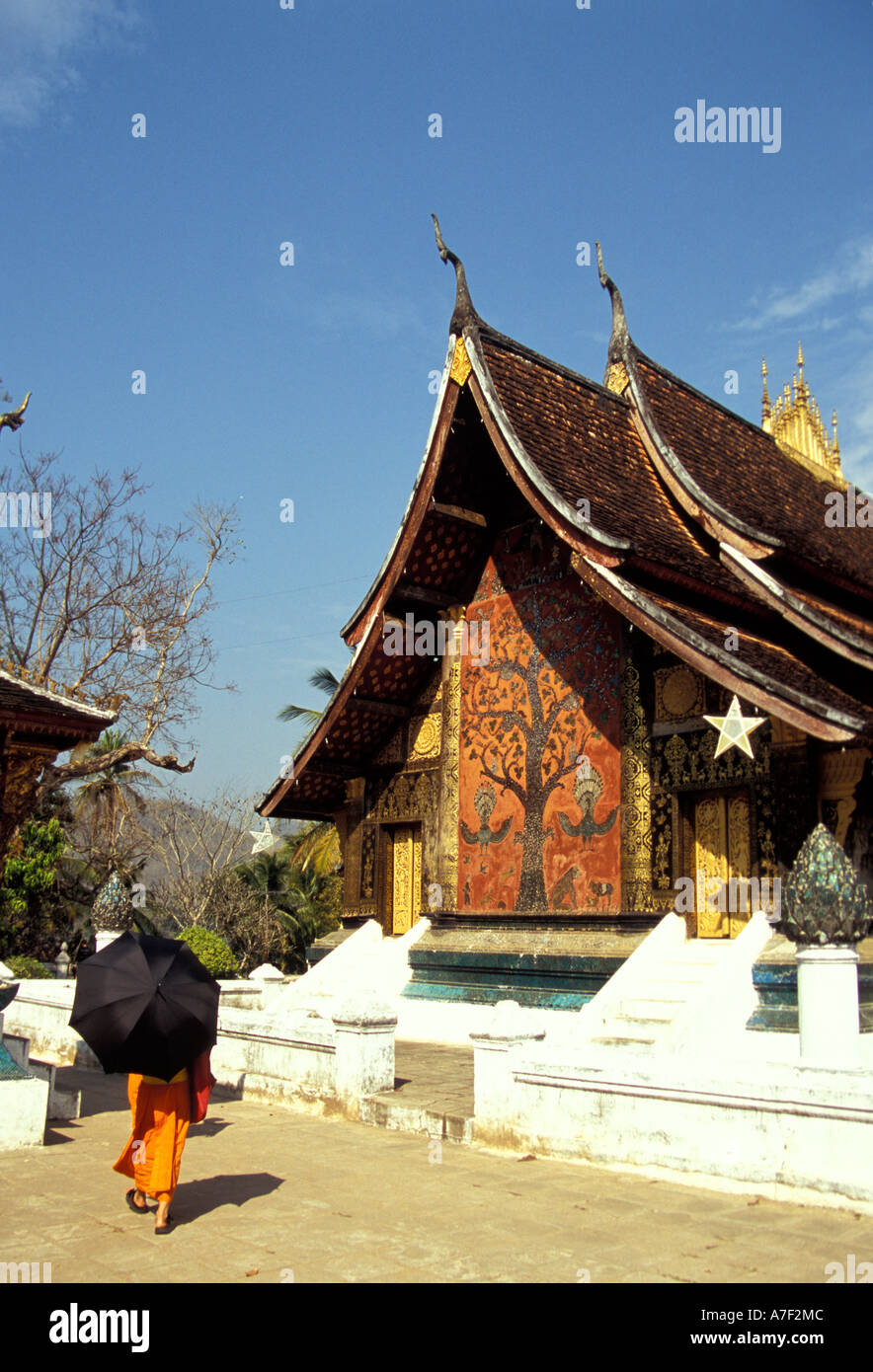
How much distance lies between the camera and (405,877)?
13195 millimetres

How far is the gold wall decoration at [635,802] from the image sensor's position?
10219 millimetres

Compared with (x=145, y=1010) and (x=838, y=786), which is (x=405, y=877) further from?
(x=145, y=1010)

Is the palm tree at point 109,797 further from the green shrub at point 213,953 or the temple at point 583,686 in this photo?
the temple at point 583,686

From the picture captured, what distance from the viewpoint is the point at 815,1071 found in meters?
5.57

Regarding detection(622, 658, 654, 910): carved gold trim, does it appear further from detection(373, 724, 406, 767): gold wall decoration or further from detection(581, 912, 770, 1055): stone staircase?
detection(373, 724, 406, 767): gold wall decoration

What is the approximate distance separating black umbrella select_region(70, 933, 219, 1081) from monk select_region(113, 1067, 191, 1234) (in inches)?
4.6

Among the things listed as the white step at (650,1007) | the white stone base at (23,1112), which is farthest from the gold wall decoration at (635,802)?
the white stone base at (23,1112)

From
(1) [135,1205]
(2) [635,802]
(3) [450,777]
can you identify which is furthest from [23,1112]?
(3) [450,777]

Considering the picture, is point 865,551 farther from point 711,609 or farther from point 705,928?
point 705,928

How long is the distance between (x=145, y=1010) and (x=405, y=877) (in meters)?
8.31

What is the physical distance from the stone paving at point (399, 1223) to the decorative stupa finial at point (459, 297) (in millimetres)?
7906

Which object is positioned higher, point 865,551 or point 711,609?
point 865,551

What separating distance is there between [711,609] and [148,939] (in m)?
6.46
